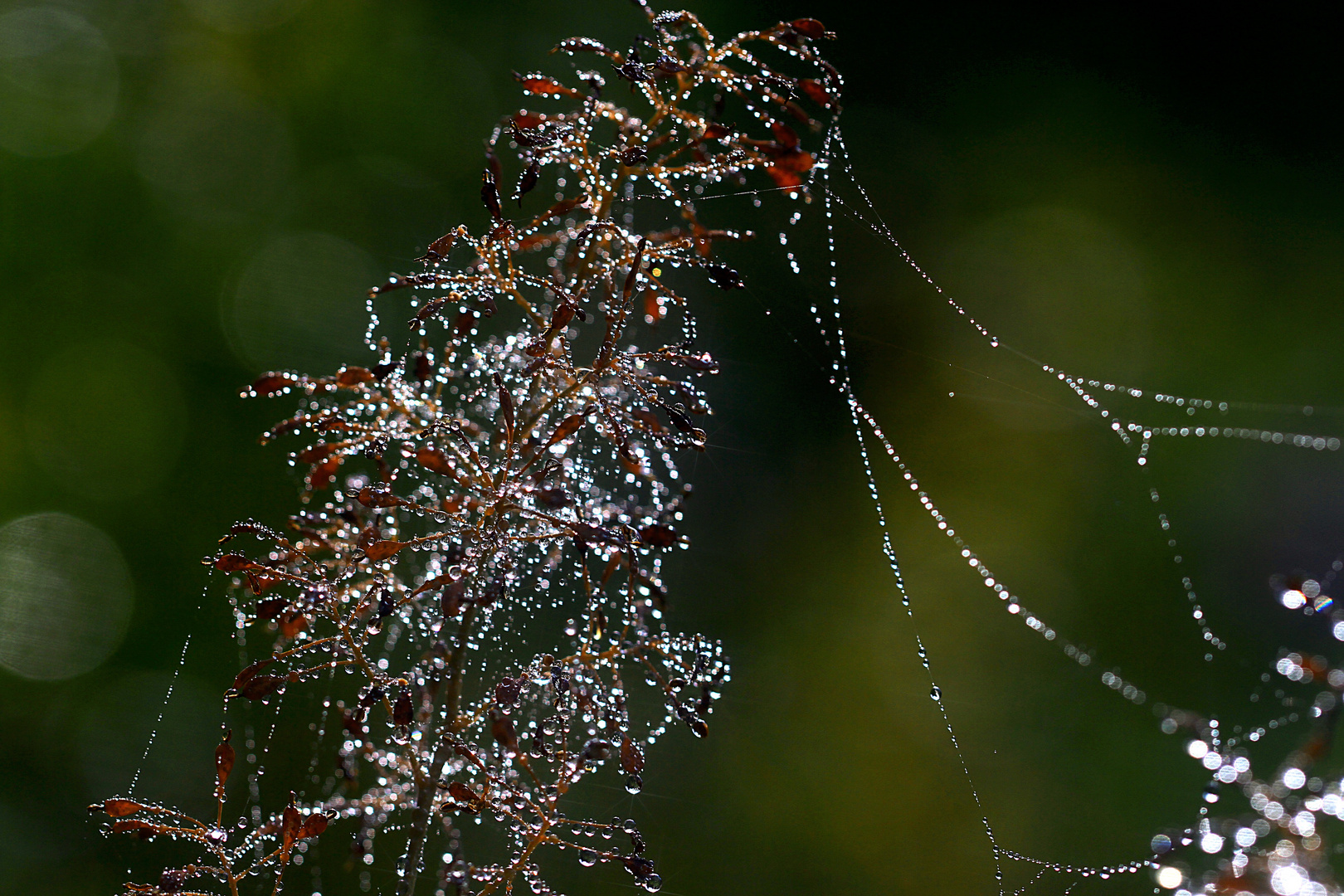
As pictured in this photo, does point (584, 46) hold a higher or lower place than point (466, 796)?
higher

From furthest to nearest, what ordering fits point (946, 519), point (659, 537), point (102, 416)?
point (102, 416) → point (946, 519) → point (659, 537)

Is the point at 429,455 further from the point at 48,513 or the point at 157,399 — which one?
the point at 48,513

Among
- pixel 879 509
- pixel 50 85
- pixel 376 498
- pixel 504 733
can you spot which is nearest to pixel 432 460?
pixel 376 498

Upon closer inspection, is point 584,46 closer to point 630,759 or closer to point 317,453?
point 317,453

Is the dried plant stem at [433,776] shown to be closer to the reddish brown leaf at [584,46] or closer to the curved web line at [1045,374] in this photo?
the reddish brown leaf at [584,46]

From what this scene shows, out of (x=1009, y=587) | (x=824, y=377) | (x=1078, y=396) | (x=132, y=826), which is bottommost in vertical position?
(x=132, y=826)

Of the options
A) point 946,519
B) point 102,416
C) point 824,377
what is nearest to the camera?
point 824,377

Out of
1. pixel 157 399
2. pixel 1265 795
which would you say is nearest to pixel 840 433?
pixel 1265 795
